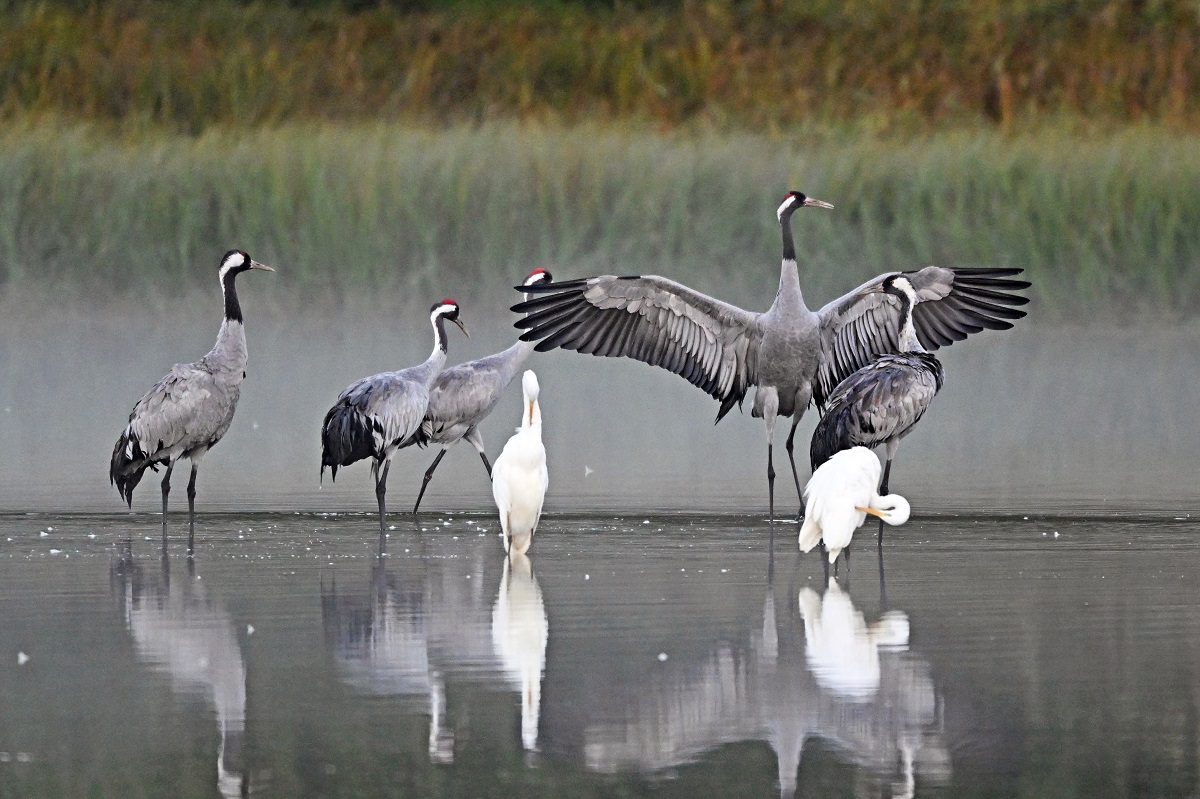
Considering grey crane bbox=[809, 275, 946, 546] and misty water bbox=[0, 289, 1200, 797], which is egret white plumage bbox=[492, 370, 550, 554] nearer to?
misty water bbox=[0, 289, 1200, 797]

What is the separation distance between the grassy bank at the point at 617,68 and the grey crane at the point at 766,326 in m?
8.01

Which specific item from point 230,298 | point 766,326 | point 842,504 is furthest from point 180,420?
point 842,504

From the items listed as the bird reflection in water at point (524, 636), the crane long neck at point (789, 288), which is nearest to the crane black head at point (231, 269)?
the crane long neck at point (789, 288)

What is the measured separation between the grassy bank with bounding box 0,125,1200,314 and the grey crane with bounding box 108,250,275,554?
749 centimetres

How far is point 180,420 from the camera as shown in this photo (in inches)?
370

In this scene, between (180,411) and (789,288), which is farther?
(789,288)

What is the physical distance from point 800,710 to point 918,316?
588 centimetres

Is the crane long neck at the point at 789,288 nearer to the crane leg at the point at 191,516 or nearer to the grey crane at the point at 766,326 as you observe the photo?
the grey crane at the point at 766,326

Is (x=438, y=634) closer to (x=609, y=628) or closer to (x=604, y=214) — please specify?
(x=609, y=628)

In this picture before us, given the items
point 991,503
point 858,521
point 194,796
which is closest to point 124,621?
point 194,796

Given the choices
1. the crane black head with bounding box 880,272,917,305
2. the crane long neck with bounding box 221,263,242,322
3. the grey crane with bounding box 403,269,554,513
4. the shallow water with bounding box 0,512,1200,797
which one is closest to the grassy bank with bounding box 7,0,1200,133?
the grey crane with bounding box 403,269,554,513

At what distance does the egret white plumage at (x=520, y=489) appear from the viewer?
27.2 ft

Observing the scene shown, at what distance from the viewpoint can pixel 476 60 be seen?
70.9ft

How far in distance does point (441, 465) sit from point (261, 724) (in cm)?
696
